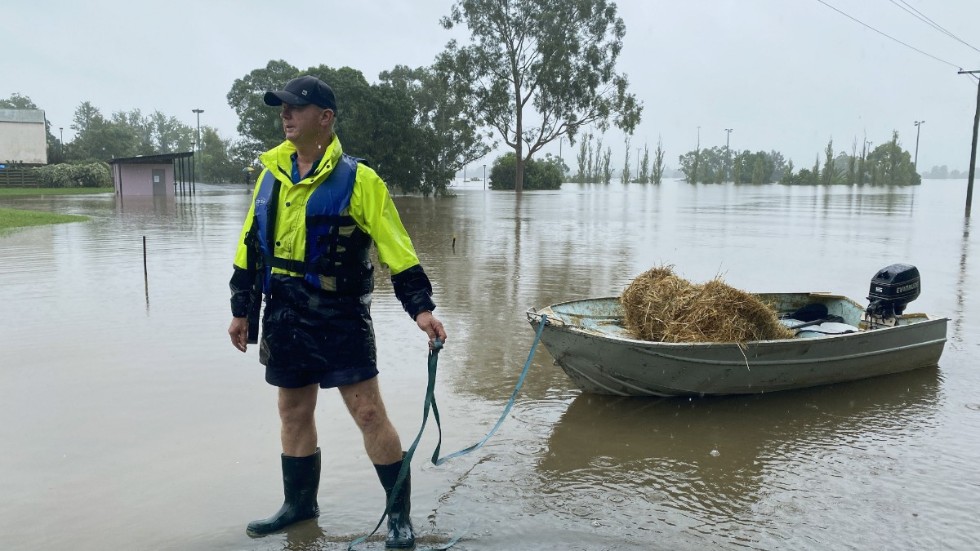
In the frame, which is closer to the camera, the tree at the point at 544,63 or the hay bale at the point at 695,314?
the hay bale at the point at 695,314

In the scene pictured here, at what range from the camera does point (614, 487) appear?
4414mm

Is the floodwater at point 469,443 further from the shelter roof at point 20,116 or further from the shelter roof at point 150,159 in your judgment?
the shelter roof at point 20,116

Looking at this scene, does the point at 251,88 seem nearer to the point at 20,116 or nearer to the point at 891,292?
the point at 20,116

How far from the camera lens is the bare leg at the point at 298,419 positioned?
3.51 m

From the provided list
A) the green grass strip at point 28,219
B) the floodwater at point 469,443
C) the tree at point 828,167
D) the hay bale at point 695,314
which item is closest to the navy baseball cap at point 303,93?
the floodwater at point 469,443

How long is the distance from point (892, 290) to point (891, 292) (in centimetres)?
2

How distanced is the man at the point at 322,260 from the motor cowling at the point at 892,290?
5528 millimetres

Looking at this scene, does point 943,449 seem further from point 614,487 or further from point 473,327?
point 473,327

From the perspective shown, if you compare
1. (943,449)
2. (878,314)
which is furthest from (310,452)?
(878,314)

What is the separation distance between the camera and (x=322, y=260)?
3.25m

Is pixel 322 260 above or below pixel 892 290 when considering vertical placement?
above

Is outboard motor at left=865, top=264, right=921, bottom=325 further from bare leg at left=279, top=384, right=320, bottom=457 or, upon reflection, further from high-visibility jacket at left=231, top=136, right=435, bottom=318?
bare leg at left=279, top=384, right=320, bottom=457

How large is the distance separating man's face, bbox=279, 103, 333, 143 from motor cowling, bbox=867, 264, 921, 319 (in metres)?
5.88

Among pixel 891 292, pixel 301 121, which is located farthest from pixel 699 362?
pixel 301 121
